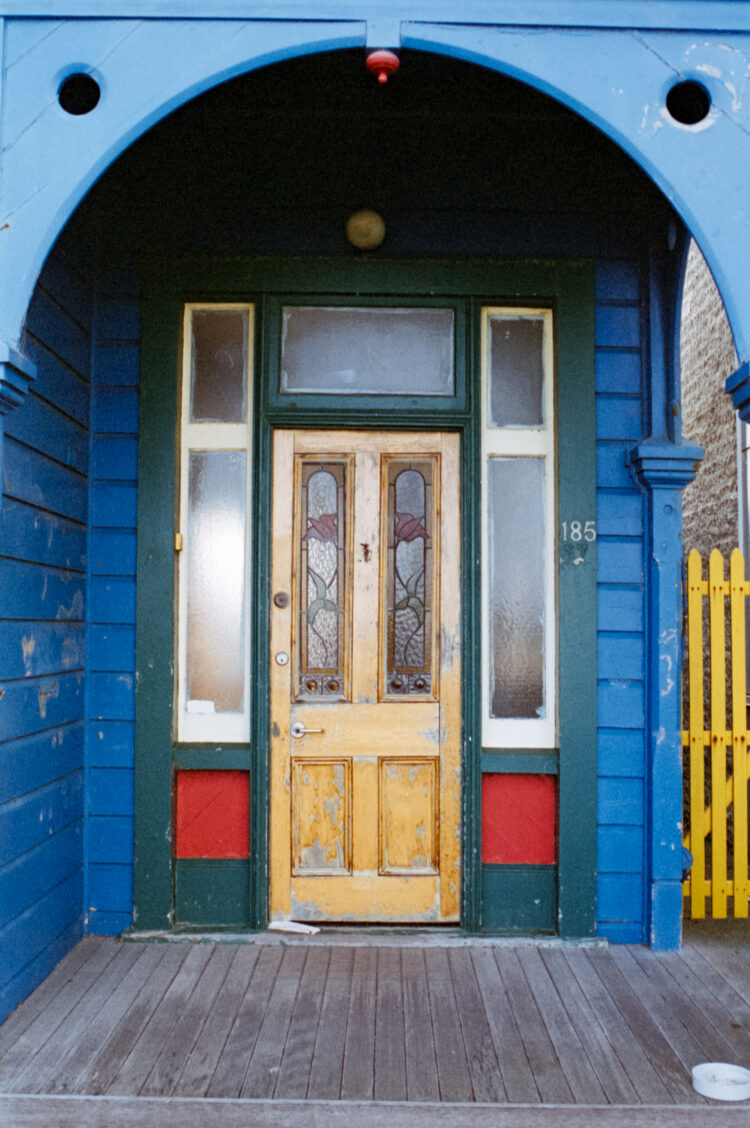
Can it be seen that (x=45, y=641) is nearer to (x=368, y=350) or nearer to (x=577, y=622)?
(x=368, y=350)

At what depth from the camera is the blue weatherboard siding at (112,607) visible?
11.8ft

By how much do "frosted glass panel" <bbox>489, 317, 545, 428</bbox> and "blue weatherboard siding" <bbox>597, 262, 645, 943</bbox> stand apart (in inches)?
10.2

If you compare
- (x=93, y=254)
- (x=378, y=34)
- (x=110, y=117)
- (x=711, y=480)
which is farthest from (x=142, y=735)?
(x=711, y=480)

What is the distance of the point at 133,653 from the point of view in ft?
12.0

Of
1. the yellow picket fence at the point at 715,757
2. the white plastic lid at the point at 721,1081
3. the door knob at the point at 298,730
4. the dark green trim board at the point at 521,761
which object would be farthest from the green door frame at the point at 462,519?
the white plastic lid at the point at 721,1081

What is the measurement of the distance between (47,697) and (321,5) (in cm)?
247

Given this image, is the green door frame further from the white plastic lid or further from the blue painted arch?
the blue painted arch

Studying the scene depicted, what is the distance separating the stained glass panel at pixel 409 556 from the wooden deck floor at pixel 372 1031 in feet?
4.17

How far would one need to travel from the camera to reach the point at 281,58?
250cm

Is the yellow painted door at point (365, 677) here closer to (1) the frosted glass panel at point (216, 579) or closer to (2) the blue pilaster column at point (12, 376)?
(1) the frosted glass panel at point (216, 579)

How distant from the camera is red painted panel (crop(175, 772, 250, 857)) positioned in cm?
365

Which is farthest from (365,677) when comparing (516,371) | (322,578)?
(516,371)

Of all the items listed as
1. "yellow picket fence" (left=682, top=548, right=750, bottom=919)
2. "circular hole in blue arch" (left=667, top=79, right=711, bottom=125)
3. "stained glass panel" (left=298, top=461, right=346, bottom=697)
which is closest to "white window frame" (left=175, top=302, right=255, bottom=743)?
"stained glass panel" (left=298, top=461, right=346, bottom=697)

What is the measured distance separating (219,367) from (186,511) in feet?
2.09
